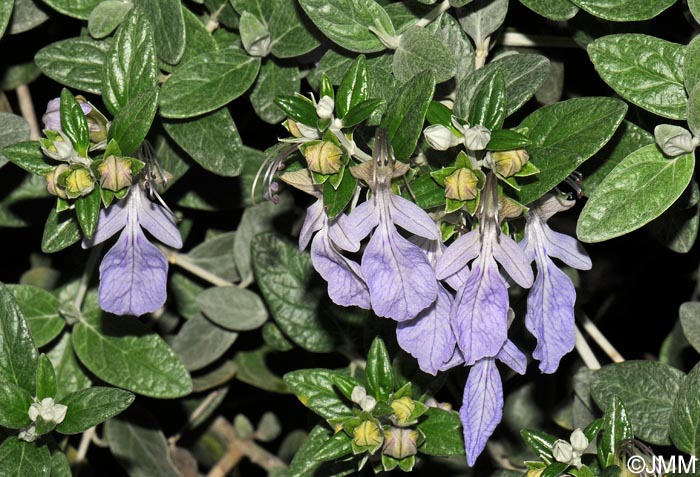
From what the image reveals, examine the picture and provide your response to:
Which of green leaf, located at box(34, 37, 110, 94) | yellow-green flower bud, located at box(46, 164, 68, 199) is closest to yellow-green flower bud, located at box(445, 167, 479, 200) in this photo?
yellow-green flower bud, located at box(46, 164, 68, 199)

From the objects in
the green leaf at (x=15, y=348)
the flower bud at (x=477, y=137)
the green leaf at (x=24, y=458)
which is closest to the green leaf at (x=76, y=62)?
the green leaf at (x=15, y=348)

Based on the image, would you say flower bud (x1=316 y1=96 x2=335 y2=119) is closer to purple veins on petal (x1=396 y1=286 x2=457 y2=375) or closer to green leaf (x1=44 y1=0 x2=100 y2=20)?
purple veins on petal (x1=396 y1=286 x2=457 y2=375)

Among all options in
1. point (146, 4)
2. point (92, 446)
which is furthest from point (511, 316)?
point (92, 446)

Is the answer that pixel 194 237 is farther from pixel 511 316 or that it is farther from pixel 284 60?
pixel 511 316

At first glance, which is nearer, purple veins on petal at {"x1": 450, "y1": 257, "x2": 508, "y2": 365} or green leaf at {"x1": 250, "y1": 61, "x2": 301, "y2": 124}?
purple veins on petal at {"x1": 450, "y1": 257, "x2": 508, "y2": 365}

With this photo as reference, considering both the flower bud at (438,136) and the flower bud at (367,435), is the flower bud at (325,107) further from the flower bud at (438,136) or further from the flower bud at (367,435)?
the flower bud at (367,435)

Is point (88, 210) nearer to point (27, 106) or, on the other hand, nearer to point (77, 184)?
point (77, 184)
